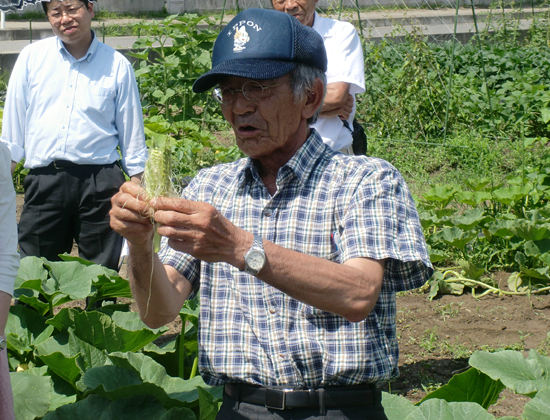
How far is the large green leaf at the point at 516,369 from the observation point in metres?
2.34

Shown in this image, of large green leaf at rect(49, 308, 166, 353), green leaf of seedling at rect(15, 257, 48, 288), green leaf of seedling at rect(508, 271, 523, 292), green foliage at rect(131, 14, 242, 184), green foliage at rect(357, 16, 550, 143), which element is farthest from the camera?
green foliage at rect(357, 16, 550, 143)

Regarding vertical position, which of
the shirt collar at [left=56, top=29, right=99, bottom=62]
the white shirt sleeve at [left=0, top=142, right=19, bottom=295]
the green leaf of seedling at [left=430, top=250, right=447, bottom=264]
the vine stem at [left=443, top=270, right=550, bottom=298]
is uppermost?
the shirt collar at [left=56, top=29, right=99, bottom=62]

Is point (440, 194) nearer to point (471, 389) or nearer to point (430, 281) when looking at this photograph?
point (430, 281)

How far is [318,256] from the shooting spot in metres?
1.92

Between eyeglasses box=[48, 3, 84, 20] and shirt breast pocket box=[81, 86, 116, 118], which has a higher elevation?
eyeglasses box=[48, 3, 84, 20]

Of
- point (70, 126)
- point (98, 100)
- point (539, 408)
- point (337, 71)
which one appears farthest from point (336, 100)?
point (539, 408)

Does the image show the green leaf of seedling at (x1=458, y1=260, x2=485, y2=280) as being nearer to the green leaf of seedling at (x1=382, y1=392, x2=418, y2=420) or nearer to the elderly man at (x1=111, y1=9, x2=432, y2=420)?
the green leaf of seedling at (x1=382, y1=392, x2=418, y2=420)

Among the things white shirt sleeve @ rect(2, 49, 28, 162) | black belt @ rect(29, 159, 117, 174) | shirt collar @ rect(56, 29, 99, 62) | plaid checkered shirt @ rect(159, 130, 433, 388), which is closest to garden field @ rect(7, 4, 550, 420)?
plaid checkered shirt @ rect(159, 130, 433, 388)

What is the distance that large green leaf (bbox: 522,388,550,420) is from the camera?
2.13 m

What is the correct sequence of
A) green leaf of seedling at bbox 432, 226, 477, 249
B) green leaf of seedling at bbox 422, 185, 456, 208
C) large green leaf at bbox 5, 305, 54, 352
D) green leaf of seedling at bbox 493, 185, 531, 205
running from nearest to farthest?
1. large green leaf at bbox 5, 305, 54, 352
2. green leaf of seedling at bbox 432, 226, 477, 249
3. green leaf of seedling at bbox 493, 185, 531, 205
4. green leaf of seedling at bbox 422, 185, 456, 208

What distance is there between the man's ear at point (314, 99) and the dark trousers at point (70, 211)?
2.21 meters

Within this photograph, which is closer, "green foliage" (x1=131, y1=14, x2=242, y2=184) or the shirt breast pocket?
the shirt breast pocket

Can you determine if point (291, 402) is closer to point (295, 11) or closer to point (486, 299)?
point (295, 11)

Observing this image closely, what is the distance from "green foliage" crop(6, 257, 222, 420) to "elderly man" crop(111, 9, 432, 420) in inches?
19.4
